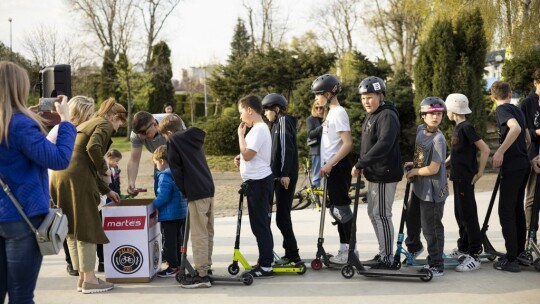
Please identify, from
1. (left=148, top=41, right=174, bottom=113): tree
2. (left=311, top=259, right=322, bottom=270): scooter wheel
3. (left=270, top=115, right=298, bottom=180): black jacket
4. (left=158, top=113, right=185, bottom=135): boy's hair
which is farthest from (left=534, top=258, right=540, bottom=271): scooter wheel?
(left=148, top=41, right=174, bottom=113): tree

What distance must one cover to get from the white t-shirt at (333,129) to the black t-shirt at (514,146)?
1588 mm

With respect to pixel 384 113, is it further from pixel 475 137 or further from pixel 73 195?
pixel 73 195

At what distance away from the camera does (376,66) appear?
19203 millimetres

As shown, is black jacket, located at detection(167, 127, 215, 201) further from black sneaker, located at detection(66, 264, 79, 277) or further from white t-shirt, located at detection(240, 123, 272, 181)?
black sneaker, located at detection(66, 264, 79, 277)

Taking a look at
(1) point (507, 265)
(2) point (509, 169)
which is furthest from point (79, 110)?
(1) point (507, 265)

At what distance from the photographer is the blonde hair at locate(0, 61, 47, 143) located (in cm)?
332

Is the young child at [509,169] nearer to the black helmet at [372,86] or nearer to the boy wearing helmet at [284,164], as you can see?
the black helmet at [372,86]

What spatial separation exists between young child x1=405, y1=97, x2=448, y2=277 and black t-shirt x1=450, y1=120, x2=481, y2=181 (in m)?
0.39

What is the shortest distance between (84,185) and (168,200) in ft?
2.84

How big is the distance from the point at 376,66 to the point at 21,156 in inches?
662

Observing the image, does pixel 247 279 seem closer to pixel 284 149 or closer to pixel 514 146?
pixel 284 149

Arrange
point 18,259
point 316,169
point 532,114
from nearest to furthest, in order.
A: point 18,259 → point 532,114 → point 316,169

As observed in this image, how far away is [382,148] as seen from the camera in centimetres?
551

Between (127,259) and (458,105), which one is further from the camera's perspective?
(458,105)
